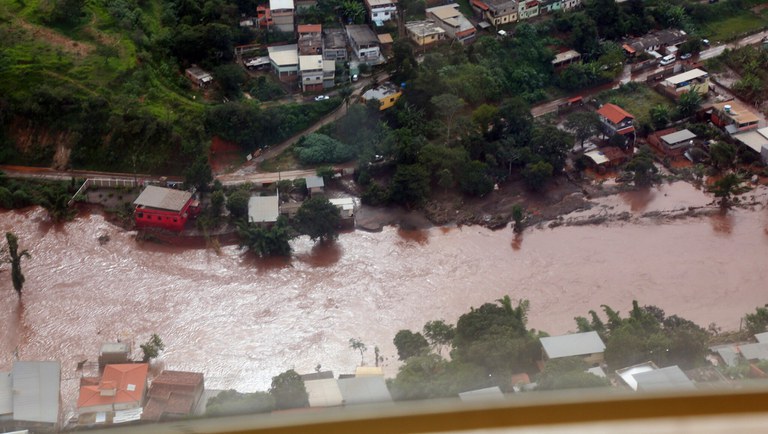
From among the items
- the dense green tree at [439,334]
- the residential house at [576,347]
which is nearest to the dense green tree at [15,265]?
the dense green tree at [439,334]

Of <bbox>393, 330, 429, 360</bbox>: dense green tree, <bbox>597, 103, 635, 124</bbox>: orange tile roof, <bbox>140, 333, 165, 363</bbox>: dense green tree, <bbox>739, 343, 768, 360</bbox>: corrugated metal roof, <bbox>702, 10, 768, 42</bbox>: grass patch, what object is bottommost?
<bbox>140, 333, 165, 363</bbox>: dense green tree

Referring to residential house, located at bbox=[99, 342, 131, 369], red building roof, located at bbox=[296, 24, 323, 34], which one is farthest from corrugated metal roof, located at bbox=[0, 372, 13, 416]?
red building roof, located at bbox=[296, 24, 323, 34]

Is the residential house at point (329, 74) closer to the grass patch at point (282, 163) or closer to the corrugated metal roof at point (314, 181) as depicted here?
the grass patch at point (282, 163)

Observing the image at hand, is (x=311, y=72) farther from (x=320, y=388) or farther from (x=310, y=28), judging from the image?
(x=320, y=388)

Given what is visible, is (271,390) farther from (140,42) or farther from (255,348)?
(140,42)

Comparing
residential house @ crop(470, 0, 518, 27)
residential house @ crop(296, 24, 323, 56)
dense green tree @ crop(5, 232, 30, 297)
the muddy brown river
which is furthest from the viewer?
residential house @ crop(470, 0, 518, 27)

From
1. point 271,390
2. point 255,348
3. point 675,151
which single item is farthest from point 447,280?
point 675,151

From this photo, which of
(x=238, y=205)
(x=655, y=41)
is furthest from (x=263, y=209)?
(x=655, y=41)

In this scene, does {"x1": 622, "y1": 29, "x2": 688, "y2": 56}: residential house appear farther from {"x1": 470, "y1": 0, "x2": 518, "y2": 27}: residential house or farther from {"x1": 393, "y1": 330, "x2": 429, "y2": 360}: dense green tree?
{"x1": 393, "y1": 330, "x2": 429, "y2": 360}: dense green tree
